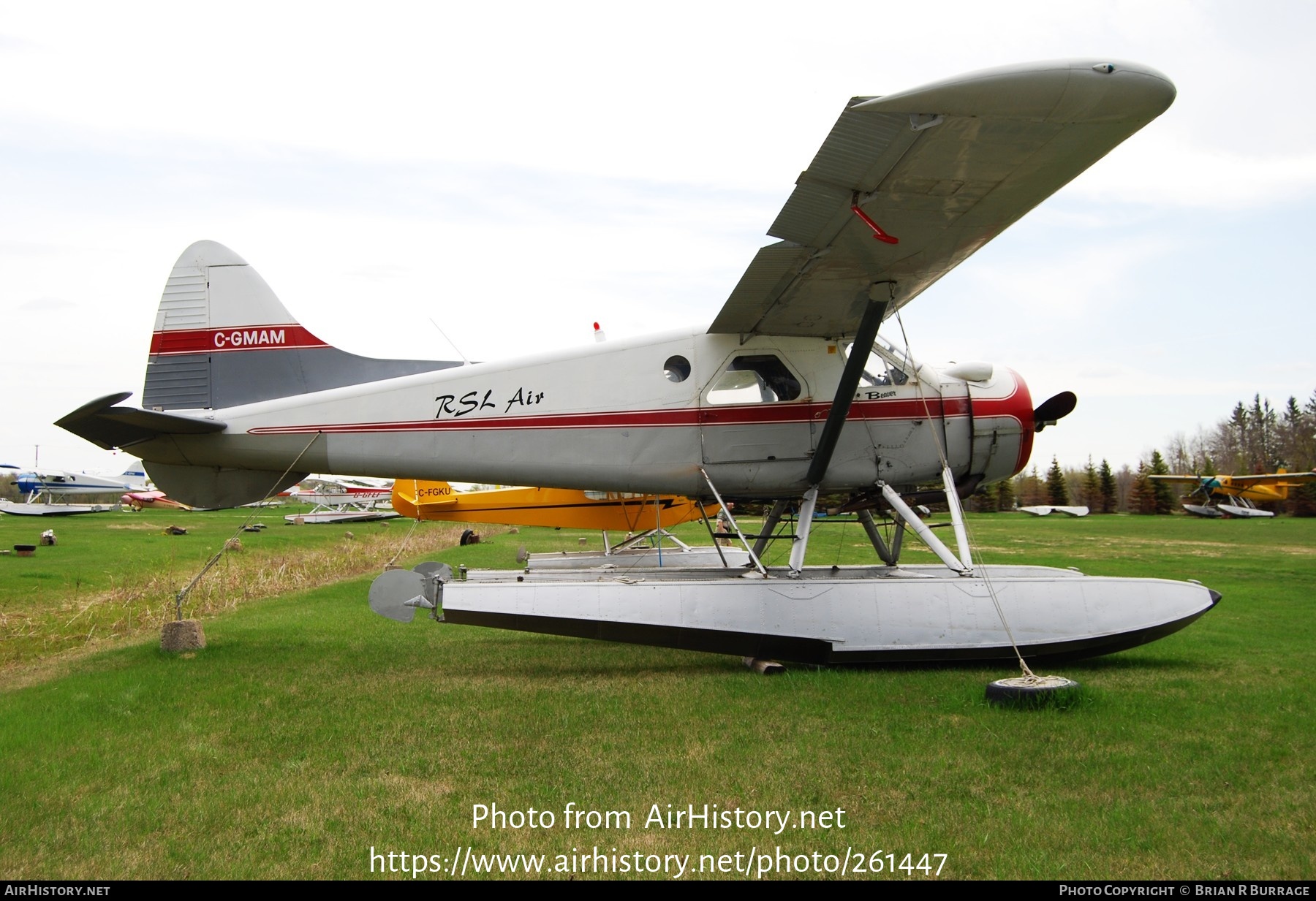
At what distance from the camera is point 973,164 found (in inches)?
233

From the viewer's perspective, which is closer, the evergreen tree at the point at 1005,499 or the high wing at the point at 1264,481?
the high wing at the point at 1264,481

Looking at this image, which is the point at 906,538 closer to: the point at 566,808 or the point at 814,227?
the point at 814,227

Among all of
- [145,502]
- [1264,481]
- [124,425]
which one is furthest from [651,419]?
[145,502]

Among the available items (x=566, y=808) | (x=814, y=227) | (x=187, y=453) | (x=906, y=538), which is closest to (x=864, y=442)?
(x=814, y=227)

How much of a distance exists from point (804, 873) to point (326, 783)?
8.54 feet

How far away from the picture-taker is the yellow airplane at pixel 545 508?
17531 millimetres

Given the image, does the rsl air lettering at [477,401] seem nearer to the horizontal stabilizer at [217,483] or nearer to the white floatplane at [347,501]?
the horizontal stabilizer at [217,483]

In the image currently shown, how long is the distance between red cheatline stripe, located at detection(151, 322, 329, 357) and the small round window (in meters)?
3.43

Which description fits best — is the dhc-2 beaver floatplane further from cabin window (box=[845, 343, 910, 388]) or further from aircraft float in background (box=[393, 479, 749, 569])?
aircraft float in background (box=[393, 479, 749, 569])

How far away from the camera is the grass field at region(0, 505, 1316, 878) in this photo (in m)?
3.83

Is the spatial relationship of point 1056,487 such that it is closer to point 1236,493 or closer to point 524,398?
point 1236,493

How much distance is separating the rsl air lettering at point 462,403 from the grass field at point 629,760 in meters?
2.39

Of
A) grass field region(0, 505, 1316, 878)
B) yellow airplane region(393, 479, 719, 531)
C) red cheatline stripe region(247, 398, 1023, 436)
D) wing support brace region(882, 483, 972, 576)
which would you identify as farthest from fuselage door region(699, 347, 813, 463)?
yellow airplane region(393, 479, 719, 531)

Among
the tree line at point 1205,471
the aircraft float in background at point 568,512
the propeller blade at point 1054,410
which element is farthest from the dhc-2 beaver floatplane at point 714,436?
the tree line at point 1205,471
